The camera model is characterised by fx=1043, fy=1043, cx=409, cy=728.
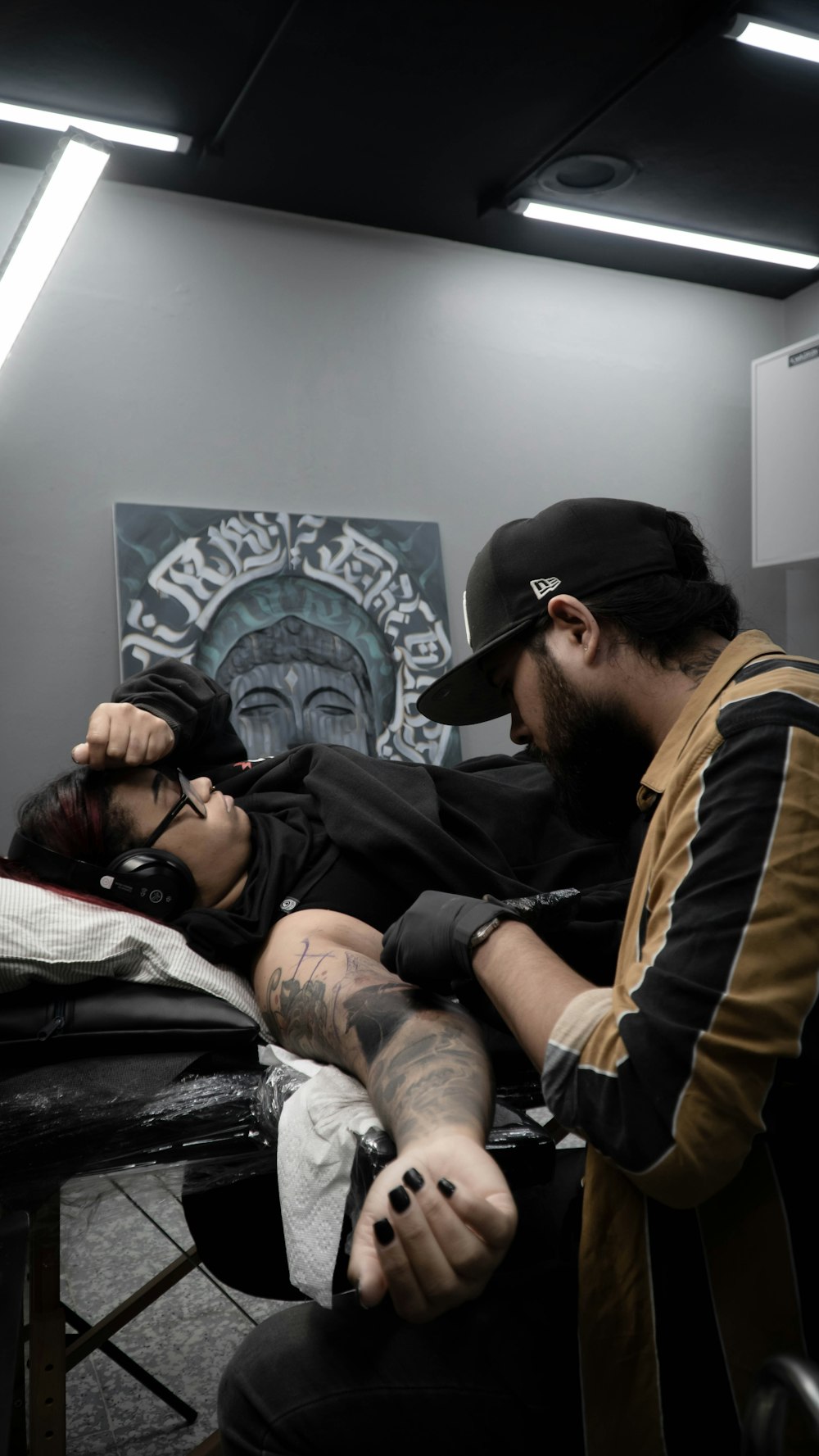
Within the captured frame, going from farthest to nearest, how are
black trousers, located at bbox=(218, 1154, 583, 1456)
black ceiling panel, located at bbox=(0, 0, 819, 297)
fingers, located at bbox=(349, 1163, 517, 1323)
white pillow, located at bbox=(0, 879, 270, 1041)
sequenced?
black ceiling panel, located at bbox=(0, 0, 819, 297) → white pillow, located at bbox=(0, 879, 270, 1041) → black trousers, located at bbox=(218, 1154, 583, 1456) → fingers, located at bbox=(349, 1163, 517, 1323)

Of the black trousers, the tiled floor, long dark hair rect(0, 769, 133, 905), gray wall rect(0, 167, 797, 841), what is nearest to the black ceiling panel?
gray wall rect(0, 167, 797, 841)

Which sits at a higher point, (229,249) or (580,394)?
(229,249)

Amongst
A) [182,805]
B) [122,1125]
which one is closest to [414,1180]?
[122,1125]

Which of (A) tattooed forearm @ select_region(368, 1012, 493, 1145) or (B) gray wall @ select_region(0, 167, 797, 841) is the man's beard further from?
(B) gray wall @ select_region(0, 167, 797, 841)

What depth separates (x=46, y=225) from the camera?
84.3 inches

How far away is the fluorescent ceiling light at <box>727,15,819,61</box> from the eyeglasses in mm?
2049

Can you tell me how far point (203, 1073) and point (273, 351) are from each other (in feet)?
8.06

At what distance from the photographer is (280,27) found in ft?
7.54

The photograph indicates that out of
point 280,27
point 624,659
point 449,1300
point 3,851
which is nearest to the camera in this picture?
point 449,1300

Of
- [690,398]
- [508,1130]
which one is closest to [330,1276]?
[508,1130]

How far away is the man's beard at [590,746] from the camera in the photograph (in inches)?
47.5

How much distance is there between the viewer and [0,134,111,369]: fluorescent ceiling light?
205 cm

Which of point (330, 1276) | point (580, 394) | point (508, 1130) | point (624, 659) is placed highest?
point (580, 394)

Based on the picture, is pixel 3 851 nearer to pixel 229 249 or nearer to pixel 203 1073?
pixel 203 1073
